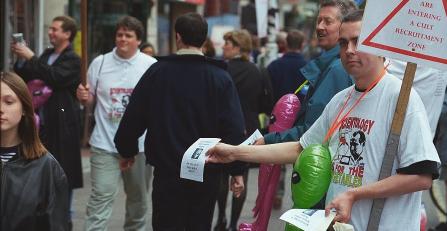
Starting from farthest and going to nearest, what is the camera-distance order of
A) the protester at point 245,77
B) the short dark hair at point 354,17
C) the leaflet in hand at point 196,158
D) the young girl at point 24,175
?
the protester at point 245,77 < the leaflet in hand at point 196,158 < the short dark hair at point 354,17 < the young girl at point 24,175

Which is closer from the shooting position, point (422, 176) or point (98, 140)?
point (422, 176)

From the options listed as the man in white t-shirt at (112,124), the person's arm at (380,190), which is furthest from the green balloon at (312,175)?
the man in white t-shirt at (112,124)

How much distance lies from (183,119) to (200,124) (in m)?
0.12

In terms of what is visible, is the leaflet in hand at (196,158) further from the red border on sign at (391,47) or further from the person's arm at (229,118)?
the red border on sign at (391,47)

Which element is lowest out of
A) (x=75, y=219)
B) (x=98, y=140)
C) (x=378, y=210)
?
(x=75, y=219)

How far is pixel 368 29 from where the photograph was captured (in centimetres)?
391

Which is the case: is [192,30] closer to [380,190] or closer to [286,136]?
[286,136]

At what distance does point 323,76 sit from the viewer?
5.05 m

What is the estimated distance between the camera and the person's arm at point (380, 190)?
12.1ft

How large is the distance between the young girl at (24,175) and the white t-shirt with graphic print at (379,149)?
1194 millimetres

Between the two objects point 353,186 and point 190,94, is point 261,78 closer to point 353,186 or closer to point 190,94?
point 190,94

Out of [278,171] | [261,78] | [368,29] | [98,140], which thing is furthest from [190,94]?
[261,78]

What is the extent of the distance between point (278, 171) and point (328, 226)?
5.55 ft

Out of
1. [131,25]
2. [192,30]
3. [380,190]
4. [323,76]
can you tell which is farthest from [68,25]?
[380,190]
